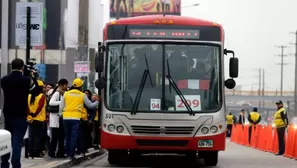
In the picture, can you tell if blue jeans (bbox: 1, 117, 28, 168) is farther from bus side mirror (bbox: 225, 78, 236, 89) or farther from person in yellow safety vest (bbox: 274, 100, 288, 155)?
person in yellow safety vest (bbox: 274, 100, 288, 155)

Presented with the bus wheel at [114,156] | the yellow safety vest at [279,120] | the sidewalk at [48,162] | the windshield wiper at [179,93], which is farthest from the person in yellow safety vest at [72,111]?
the yellow safety vest at [279,120]

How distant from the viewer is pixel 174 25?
1590cm

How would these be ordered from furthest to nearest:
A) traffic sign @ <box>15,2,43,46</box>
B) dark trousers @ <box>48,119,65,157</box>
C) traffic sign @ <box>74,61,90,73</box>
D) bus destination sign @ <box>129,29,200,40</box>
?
traffic sign @ <box>74,61,90,73</box>
dark trousers @ <box>48,119,65,157</box>
bus destination sign @ <box>129,29,200,40</box>
traffic sign @ <box>15,2,43,46</box>

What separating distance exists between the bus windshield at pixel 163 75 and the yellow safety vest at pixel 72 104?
62cm

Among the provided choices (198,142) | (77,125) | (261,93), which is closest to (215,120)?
(198,142)

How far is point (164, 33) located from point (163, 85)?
47.1 inches

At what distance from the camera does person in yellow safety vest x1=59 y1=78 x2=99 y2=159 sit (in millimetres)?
15516

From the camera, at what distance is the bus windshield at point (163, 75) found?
15.3 meters

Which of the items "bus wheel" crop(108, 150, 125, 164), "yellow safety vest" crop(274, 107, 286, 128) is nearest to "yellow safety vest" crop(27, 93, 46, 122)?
"bus wheel" crop(108, 150, 125, 164)

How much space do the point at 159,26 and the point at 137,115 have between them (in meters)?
2.07

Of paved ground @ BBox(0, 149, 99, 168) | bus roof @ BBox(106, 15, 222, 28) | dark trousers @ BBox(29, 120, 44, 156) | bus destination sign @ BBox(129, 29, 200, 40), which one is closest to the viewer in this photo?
paved ground @ BBox(0, 149, 99, 168)

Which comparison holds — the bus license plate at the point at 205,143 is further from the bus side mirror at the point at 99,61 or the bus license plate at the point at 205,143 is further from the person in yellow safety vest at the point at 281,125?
the person in yellow safety vest at the point at 281,125

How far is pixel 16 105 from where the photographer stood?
1120cm

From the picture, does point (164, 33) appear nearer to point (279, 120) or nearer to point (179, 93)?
point (179, 93)
